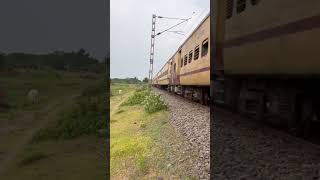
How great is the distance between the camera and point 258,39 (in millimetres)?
8906

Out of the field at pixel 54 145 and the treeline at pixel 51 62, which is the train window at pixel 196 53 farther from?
the treeline at pixel 51 62

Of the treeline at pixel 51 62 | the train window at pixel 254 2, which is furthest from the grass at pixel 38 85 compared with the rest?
the train window at pixel 254 2

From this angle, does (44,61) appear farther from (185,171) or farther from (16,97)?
(185,171)

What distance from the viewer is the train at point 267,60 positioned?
7184 millimetres

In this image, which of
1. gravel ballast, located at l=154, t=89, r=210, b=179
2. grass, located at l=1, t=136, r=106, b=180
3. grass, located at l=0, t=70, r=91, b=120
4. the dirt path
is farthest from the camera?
grass, located at l=0, t=70, r=91, b=120

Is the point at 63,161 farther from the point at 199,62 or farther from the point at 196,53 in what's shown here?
the point at 196,53

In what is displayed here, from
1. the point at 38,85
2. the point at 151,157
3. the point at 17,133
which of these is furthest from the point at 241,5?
the point at 38,85

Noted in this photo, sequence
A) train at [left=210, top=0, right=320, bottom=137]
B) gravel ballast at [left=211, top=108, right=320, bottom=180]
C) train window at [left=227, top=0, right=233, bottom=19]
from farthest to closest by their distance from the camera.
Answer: train window at [left=227, top=0, right=233, bottom=19] → gravel ballast at [left=211, top=108, right=320, bottom=180] → train at [left=210, top=0, right=320, bottom=137]

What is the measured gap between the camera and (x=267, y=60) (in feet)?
27.9

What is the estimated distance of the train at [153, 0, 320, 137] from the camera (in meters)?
7.18

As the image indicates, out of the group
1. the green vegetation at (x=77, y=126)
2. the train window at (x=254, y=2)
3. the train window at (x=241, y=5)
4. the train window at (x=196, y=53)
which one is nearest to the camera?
the train window at (x=254, y=2)

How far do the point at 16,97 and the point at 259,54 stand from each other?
1306 inches

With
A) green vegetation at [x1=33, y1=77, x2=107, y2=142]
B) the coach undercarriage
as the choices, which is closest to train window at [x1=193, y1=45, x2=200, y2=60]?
the coach undercarriage

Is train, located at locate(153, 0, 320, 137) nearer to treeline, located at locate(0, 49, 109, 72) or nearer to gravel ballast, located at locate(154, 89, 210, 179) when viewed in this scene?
gravel ballast, located at locate(154, 89, 210, 179)
